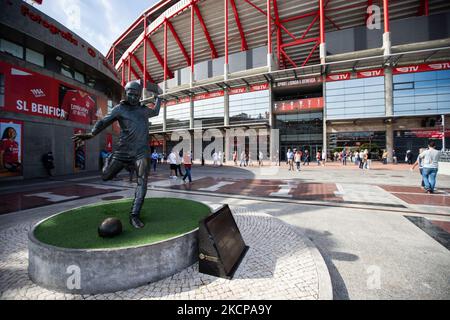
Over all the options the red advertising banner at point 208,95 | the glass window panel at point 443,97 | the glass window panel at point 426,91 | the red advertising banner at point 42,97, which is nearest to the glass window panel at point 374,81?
the glass window panel at point 426,91

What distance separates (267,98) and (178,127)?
1679 centimetres

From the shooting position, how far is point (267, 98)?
2894 cm

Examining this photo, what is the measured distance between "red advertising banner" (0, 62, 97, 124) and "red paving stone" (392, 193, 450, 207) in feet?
65.3

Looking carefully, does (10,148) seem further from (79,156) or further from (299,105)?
(299,105)

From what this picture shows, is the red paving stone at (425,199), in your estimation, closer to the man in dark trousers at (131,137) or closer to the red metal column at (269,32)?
the man in dark trousers at (131,137)

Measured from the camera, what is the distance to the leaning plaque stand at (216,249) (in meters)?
2.59

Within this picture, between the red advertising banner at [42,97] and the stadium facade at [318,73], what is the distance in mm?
18568

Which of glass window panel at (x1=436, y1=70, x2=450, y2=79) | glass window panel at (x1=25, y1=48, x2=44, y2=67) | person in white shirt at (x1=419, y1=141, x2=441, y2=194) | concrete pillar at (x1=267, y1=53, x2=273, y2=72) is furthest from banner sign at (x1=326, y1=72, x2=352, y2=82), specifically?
glass window panel at (x1=25, y1=48, x2=44, y2=67)

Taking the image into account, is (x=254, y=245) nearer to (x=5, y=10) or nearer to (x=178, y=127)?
(x=5, y=10)

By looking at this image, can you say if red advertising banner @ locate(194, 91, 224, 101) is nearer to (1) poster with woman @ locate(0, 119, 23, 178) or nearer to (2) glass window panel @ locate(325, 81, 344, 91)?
(2) glass window panel @ locate(325, 81, 344, 91)
